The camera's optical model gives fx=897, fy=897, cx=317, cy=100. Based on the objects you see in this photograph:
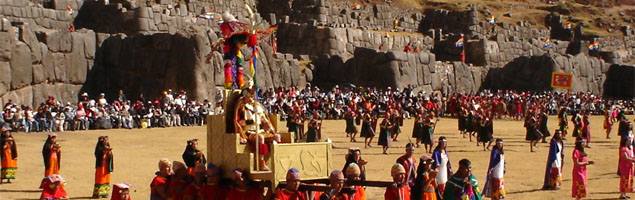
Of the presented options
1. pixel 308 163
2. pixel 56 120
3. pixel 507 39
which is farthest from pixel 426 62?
pixel 308 163

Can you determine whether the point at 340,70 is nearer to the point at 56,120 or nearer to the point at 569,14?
the point at 56,120

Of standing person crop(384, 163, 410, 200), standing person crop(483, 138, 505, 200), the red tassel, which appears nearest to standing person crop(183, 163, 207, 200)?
the red tassel

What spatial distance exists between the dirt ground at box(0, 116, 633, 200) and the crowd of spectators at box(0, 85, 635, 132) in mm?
1152

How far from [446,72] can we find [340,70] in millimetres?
7866

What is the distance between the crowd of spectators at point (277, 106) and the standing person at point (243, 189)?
1796 centimetres

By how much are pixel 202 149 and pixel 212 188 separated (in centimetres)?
1587

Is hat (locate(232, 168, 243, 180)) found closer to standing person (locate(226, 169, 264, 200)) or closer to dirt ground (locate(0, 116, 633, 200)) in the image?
standing person (locate(226, 169, 264, 200))

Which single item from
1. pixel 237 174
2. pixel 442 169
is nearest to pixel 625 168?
pixel 442 169

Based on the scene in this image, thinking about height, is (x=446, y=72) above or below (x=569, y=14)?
below

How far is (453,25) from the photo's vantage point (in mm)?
73875

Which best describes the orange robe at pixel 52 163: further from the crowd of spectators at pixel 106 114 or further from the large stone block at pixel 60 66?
the large stone block at pixel 60 66

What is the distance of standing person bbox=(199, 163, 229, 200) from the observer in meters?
10.3

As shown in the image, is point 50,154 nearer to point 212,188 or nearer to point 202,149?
point 212,188

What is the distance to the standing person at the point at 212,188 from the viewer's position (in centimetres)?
1028
